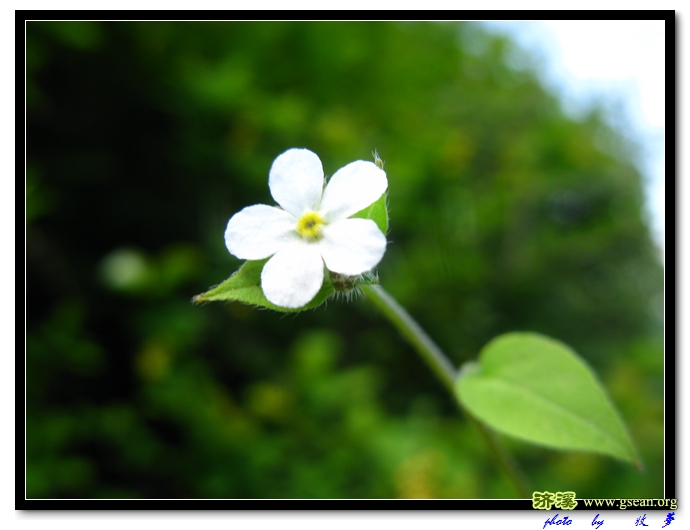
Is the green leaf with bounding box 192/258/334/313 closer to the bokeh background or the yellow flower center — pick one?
the yellow flower center

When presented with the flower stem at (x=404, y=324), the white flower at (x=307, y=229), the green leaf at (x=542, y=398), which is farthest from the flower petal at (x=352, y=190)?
the green leaf at (x=542, y=398)

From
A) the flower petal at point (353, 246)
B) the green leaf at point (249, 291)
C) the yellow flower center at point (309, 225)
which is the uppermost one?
the yellow flower center at point (309, 225)

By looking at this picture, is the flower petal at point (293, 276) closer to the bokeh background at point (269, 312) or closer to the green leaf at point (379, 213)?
the green leaf at point (379, 213)

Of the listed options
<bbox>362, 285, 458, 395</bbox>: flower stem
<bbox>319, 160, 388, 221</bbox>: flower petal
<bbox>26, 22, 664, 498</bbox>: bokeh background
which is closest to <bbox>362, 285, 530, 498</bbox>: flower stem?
<bbox>362, 285, 458, 395</bbox>: flower stem

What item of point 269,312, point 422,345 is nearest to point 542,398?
point 422,345

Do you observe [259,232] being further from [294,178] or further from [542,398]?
[542,398]

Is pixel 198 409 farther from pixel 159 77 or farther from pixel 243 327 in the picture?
pixel 159 77
